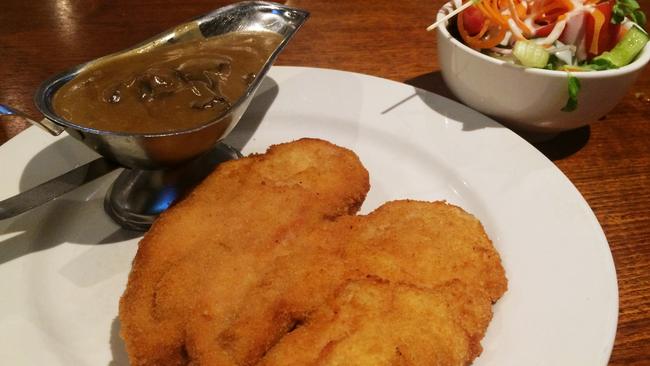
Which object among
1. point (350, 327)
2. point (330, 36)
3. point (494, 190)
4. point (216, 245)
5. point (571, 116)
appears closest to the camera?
point (350, 327)

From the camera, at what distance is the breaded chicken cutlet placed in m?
1.62

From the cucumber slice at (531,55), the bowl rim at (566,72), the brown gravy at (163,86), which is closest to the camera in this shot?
the brown gravy at (163,86)

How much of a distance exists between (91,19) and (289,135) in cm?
205

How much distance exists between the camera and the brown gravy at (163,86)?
7.06ft

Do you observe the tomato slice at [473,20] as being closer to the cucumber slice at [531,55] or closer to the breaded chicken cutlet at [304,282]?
the cucumber slice at [531,55]

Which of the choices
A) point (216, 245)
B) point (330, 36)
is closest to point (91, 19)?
point (330, 36)

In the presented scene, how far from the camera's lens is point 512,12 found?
262 centimetres

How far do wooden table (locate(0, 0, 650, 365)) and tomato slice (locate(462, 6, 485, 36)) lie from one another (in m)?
0.51

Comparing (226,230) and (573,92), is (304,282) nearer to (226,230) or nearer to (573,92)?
(226,230)

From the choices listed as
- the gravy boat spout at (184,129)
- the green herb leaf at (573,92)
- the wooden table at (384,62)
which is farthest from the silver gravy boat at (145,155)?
the green herb leaf at (573,92)

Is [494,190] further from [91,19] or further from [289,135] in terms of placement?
[91,19]

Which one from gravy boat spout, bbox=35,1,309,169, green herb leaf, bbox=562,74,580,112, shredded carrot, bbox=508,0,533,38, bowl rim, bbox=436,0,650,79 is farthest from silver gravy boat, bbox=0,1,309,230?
green herb leaf, bbox=562,74,580,112

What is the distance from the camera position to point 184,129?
Result: 2070 millimetres

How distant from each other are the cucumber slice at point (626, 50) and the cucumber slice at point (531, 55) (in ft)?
1.00
